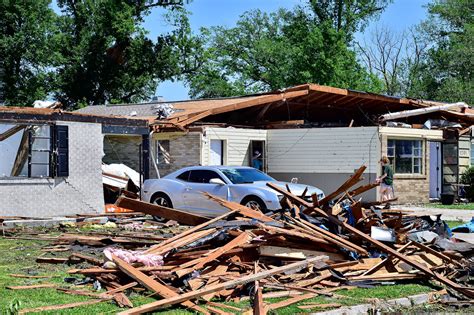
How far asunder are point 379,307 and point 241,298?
5.65 feet

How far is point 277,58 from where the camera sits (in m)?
55.7

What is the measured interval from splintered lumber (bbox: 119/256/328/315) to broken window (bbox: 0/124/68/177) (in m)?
12.0

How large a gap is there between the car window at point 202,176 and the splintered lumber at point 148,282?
1102 centimetres

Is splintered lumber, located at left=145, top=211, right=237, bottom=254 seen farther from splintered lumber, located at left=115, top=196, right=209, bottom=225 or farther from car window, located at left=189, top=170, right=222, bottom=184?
car window, located at left=189, top=170, right=222, bottom=184

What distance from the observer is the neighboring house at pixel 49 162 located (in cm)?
1978

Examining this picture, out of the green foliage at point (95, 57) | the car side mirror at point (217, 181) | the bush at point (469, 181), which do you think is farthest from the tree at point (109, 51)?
the car side mirror at point (217, 181)

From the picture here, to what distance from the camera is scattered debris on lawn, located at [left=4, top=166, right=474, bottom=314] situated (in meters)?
9.02

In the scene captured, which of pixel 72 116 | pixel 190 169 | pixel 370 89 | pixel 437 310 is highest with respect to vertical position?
pixel 370 89

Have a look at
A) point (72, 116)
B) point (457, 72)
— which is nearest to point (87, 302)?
point (72, 116)

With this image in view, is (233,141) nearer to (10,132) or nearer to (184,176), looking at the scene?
(184,176)

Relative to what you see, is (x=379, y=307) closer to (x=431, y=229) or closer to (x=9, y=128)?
(x=431, y=229)

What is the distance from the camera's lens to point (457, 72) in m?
58.4

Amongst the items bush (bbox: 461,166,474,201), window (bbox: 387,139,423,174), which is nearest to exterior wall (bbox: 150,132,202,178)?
window (bbox: 387,139,423,174)

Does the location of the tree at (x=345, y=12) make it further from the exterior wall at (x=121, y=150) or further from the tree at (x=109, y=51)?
the exterior wall at (x=121, y=150)
